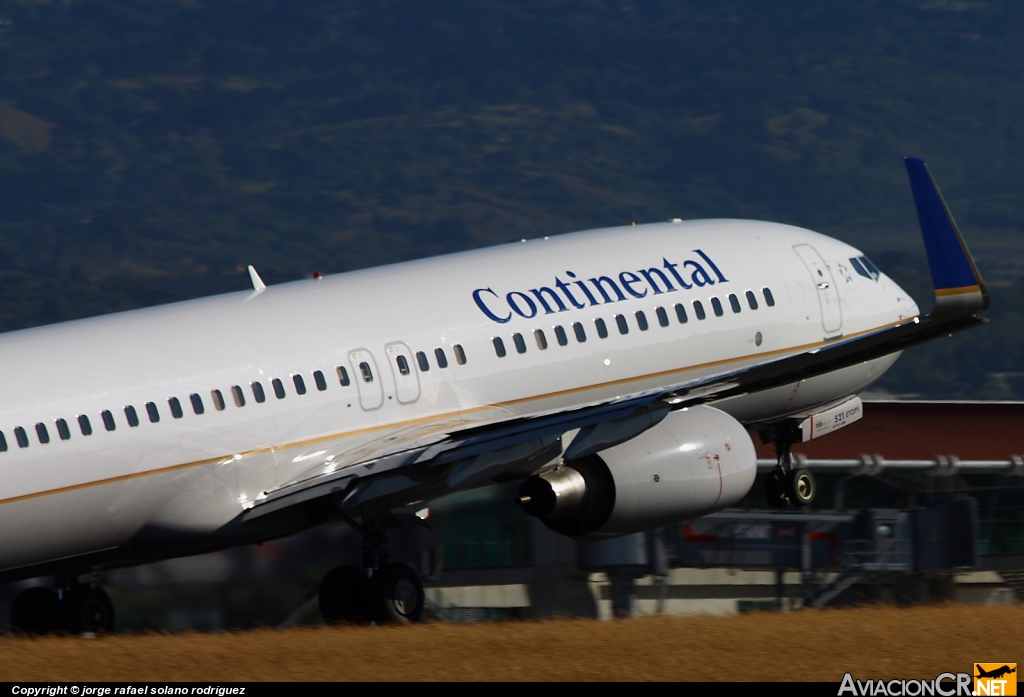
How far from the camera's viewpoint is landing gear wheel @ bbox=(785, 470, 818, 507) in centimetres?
3091

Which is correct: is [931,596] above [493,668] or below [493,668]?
below

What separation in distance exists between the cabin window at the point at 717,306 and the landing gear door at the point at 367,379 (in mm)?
7030

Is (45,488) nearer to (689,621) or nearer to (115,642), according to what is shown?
(115,642)

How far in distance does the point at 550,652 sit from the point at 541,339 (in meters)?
8.32

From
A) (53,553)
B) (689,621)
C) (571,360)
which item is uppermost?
(571,360)

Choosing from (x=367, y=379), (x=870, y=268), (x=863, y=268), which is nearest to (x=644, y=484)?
(x=367, y=379)

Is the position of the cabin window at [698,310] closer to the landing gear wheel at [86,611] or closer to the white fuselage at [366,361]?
the white fuselage at [366,361]

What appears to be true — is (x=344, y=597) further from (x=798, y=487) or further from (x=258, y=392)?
(x=798, y=487)

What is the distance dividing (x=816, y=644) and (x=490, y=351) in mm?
8198

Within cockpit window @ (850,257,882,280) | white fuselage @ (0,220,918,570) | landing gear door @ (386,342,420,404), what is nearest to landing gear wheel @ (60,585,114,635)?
white fuselage @ (0,220,918,570)

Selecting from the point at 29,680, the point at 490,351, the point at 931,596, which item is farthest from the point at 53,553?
the point at 931,596

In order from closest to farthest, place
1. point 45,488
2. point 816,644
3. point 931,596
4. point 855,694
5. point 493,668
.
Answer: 1. point 855,694
2. point 493,668
3. point 816,644
4. point 45,488
5. point 931,596

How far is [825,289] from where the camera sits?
31984mm

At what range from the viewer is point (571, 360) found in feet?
93.7
